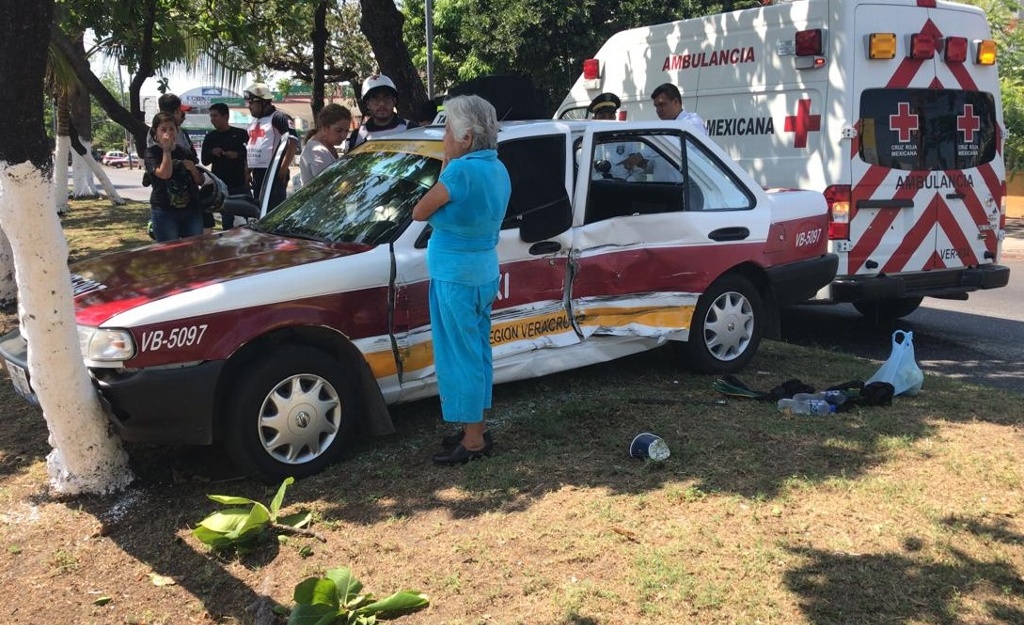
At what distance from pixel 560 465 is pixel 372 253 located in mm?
1406

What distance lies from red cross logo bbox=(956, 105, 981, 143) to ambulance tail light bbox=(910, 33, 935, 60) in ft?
2.15

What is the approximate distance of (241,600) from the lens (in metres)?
3.40

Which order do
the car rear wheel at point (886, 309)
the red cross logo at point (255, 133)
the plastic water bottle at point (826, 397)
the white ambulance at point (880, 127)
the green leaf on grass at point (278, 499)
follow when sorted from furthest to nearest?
1. the red cross logo at point (255, 133)
2. the car rear wheel at point (886, 309)
3. the white ambulance at point (880, 127)
4. the plastic water bottle at point (826, 397)
5. the green leaf on grass at point (278, 499)

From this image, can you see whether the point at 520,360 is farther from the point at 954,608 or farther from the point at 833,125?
the point at 833,125

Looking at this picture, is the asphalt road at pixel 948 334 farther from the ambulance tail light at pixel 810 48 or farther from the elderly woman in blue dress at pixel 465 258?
the elderly woman in blue dress at pixel 465 258

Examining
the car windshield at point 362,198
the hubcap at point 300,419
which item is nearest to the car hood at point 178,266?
the car windshield at point 362,198

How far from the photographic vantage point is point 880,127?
7.14 m

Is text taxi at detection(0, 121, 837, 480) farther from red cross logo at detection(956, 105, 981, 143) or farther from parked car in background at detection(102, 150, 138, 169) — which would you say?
parked car in background at detection(102, 150, 138, 169)

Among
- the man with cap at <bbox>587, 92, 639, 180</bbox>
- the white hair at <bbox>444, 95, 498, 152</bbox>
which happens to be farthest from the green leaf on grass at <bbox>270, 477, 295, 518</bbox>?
the man with cap at <bbox>587, 92, 639, 180</bbox>

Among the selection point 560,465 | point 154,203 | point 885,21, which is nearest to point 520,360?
point 560,465

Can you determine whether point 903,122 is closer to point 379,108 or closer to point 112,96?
point 379,108

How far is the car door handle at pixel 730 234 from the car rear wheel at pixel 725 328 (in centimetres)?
26

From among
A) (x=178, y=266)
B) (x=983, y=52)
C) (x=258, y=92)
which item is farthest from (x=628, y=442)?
(x=258, y=92)

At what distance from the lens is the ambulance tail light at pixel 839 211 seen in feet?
23.2
